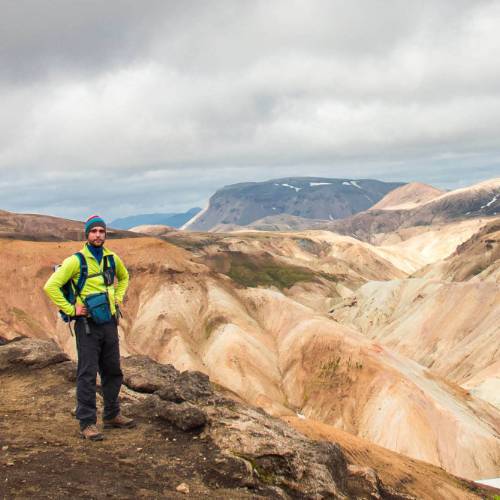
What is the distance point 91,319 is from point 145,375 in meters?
8.41

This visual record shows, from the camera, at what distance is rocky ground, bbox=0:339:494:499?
333 inches

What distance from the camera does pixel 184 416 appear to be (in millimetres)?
11266

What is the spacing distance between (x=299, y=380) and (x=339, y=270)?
112449 millimetres

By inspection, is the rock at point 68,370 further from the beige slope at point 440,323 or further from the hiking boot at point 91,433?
the beige slope at point 440,323

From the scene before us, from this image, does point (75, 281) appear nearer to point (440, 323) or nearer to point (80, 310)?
point (80, 310)

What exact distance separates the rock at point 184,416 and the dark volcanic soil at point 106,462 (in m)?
0.19

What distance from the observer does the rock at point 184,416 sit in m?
11.2

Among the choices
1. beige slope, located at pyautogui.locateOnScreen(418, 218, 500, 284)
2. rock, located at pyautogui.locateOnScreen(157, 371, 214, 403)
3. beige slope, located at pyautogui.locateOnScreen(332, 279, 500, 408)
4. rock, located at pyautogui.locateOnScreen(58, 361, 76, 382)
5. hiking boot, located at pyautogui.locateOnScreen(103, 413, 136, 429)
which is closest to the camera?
hiking boot, located at pyautogui.locateOnScreen(103, 413, 136, 429)

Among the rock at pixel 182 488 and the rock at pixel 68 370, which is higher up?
the rock at pixel 182 488

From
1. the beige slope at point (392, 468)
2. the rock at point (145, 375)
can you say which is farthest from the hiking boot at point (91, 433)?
the beige slope at point (392, 468)

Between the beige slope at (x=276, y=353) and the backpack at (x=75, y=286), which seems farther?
the beige slope at (x=276, y=353)

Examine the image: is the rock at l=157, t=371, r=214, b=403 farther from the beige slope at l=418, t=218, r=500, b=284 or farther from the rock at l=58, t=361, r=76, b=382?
the beige slope at l=418, t=218, r=500, b=284

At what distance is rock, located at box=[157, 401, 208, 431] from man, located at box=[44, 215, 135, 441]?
1.58 meters

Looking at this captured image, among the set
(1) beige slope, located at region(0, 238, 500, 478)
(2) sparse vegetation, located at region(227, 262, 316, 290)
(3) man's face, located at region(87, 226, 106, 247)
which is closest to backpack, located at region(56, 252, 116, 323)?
(3) man's face, located at region(87, 226, 106, 247)
